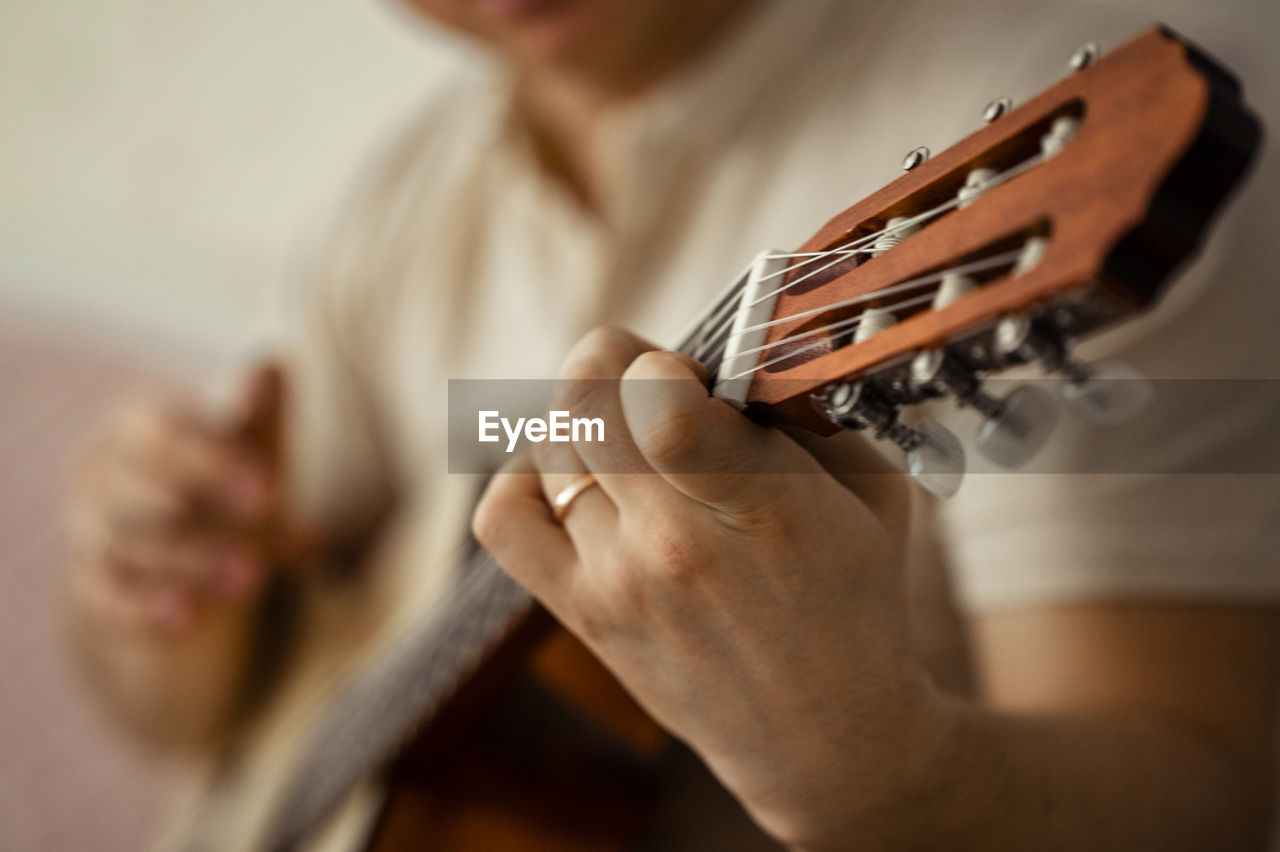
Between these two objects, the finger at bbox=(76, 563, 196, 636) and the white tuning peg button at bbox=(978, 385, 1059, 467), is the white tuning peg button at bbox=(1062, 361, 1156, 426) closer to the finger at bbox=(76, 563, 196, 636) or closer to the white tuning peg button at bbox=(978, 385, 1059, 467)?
the white tuning peg button at bbox=(978, 385, 1059, 467)

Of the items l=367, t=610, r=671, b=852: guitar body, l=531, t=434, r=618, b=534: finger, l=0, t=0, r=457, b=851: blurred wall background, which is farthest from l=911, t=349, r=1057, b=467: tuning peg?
l=0, t=0, r=457, b=851: blurred wall background

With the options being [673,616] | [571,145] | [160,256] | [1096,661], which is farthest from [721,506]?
[160,256]

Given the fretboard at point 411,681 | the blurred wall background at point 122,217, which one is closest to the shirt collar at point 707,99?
the fretboard at point 411,681

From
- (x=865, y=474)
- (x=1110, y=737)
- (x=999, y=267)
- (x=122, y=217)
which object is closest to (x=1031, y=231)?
(x=999, y=267)

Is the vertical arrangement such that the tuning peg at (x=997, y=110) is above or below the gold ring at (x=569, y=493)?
above

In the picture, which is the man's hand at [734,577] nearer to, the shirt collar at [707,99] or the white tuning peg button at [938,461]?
the white tuning peg button at [938,461]

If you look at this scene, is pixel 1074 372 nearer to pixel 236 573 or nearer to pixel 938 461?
pixel 938 461

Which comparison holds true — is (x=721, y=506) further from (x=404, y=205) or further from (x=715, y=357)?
(x=404, y=205)
